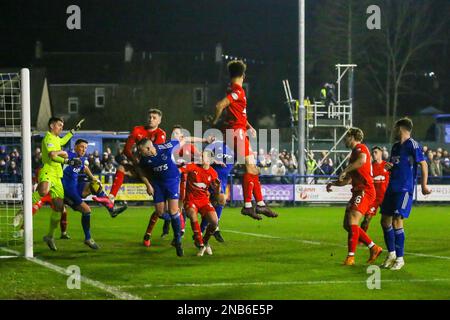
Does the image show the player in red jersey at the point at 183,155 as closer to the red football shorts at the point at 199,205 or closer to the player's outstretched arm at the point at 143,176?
the red football shorts at the point at 199,205

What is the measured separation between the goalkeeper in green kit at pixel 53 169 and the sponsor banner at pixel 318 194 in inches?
731

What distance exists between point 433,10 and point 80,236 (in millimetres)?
48908

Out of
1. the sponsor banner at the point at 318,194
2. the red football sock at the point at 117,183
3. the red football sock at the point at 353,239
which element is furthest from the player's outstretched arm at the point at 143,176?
the sponsor banner at the point at 318,194

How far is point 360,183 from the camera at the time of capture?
567 inches

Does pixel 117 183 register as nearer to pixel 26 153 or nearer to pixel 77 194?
pixel 77 194

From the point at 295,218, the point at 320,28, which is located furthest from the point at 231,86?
the point at 320,28

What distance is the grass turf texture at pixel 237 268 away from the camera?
10.8 metres

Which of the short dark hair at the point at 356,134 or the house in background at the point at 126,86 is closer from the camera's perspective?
the short dark hair at the point at 356,134

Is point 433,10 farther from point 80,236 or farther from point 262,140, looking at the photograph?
point 80,236

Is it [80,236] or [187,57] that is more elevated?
[187,57]

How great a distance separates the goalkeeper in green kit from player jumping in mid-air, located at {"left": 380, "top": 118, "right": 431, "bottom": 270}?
618 cm

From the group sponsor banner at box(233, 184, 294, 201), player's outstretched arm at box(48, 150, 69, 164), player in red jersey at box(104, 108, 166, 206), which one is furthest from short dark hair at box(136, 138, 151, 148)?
sponsor banner at box(233, 184, 294, 201)

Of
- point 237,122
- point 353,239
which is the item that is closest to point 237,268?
point 353,239

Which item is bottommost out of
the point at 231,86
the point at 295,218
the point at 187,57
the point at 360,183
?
the point at 295,218
